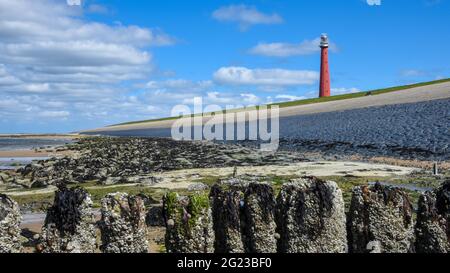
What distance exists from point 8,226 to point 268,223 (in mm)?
3563

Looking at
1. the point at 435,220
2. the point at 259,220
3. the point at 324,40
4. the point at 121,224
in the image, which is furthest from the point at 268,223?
the point at 324,40

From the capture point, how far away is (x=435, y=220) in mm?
7020

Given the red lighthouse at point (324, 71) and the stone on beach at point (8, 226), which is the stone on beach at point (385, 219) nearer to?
the stone on beach at point (8, 226)

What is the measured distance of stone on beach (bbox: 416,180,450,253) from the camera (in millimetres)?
6973

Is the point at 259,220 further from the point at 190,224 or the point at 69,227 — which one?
the point at 69,227

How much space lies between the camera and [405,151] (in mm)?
32125

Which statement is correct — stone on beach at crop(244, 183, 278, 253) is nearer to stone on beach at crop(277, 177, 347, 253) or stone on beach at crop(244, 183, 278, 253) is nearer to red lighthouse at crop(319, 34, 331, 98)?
stone on beach at crop(277, 177, 347, 253)

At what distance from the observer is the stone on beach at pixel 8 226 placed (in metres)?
6.58

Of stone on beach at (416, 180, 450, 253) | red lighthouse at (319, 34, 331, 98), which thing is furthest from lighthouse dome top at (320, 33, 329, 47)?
stone on beach at (416, 180, 450, 253)

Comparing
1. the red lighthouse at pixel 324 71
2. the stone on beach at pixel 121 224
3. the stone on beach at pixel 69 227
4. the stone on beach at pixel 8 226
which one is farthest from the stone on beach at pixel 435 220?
the red lighthouse at pixel 324 71
